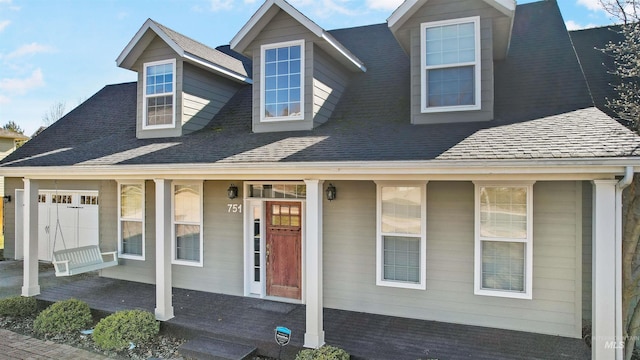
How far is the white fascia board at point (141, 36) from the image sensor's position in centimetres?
810

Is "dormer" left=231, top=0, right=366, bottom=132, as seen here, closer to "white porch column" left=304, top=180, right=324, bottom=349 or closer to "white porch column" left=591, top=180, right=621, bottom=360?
"white porch column" left=304, top=180, right=324, bottom=349

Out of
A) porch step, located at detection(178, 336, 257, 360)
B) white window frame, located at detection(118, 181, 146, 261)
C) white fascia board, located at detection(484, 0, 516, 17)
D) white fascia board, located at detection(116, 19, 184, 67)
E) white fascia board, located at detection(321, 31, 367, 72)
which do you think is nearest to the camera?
porch step, located at detection(178, 336, 257, 360)

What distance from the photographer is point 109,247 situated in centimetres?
936

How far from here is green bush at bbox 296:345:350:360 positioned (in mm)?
4945

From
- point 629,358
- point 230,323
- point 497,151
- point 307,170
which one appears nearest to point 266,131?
point 307,170

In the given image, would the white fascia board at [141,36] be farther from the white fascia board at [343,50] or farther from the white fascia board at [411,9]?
the white fascia board at [411,9]

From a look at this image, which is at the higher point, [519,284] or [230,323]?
[519,284]

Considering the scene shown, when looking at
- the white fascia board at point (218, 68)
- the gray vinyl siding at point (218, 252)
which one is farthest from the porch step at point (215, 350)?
the white fascia board at point (218, 68)

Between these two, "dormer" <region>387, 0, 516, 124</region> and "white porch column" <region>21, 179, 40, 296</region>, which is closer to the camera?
"dormer" <region>387, 0, 516, 124</region>

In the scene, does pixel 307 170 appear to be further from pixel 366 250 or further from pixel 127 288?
pixel 127 288

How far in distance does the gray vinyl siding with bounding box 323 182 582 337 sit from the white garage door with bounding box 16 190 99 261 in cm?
654

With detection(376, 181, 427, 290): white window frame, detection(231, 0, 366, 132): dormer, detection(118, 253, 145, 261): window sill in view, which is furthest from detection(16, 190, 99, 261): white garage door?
detection(376, 181, 427, 290): white window frame

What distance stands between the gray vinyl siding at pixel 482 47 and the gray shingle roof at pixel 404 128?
→ 0.72ft

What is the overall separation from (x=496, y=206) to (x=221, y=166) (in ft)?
14.1
